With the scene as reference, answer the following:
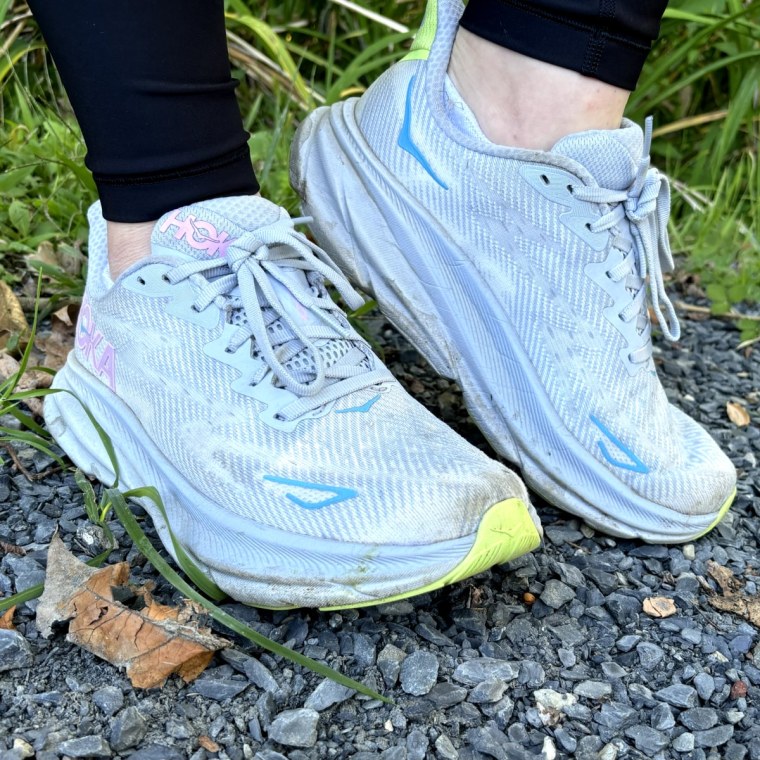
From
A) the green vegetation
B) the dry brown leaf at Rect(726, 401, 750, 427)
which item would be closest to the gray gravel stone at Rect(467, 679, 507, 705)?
the dry brown leaf at Rect(726, 401, 750, 427)

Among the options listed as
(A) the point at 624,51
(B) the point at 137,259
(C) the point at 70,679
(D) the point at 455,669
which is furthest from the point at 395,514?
(A) the point at 624,51

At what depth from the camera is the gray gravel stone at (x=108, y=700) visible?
0.88 meters

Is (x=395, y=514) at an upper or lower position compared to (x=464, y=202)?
lower

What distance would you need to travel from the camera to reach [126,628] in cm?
94

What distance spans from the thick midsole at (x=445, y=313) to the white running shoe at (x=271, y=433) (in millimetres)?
214

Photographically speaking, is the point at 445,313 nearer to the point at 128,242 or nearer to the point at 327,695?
the point at 128,242

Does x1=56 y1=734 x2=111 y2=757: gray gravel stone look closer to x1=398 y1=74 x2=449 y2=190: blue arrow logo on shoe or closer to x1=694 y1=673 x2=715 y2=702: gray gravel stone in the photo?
x1=694 y1=673 x2=715 y2=702: gray gravel stone

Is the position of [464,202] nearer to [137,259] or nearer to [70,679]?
[137,259]

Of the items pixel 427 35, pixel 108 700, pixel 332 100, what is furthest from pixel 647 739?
pixel 332 100

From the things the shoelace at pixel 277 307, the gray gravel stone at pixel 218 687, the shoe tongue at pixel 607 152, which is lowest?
the gray gravel stone at pixel 218 687

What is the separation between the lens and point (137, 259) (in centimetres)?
115

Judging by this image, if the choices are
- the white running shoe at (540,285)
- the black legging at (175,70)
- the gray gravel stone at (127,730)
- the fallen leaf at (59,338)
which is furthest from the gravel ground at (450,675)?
the black legging at (175,70)

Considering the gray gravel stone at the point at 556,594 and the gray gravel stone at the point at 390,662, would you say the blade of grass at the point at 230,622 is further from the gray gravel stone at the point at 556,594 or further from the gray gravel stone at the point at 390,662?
the gray gravel stone at the point at 556,594

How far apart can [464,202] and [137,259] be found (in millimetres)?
497
